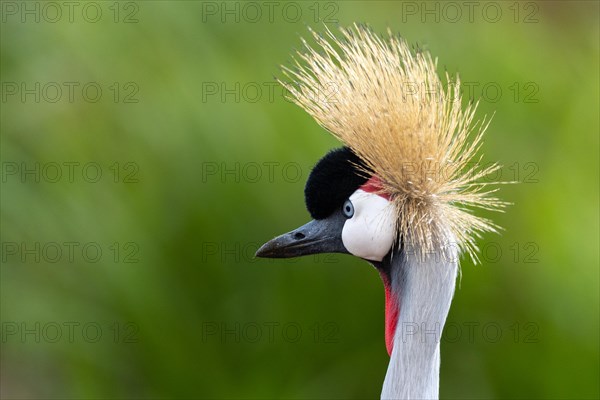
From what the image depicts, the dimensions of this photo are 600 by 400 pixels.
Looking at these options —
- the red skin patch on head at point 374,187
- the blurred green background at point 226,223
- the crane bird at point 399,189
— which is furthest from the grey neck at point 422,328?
the blurred green background at point 226,223

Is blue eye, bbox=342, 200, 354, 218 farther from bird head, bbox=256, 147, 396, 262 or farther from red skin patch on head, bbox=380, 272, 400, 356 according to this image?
red skin patch on head, bbox=380, 272, 400, 356

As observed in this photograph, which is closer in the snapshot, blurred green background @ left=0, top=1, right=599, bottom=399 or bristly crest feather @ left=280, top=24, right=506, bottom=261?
bristly crest feather @ left=280, top=24, right=506, bottom=261

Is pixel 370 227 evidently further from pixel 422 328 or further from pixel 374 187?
pixel 422 328

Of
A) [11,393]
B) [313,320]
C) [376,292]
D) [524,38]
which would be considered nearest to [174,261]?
[313,320]

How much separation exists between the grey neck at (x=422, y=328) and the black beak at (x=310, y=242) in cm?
16

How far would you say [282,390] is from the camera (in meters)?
2.32

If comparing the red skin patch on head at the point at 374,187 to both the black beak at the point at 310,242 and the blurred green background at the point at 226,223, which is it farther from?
the blurred green background at the point at 226,223

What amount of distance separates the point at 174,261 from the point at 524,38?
133 cm

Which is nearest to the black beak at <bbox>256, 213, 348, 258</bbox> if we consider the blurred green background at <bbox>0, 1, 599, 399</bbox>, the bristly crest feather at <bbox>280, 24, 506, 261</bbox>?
the bristly crest feather at <bbox>280, 24, 506, 261</bbox>

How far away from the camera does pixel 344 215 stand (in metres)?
1.37

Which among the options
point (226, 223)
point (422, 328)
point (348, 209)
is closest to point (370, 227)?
point (348, 209)

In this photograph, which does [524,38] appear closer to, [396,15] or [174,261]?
[396,15]

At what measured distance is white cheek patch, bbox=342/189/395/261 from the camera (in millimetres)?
1296

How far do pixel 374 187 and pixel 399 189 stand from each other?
0.14 ft
